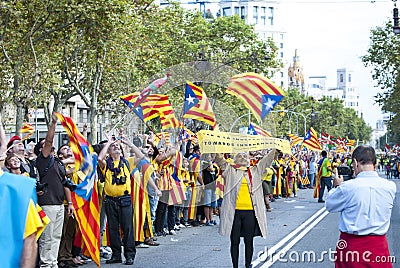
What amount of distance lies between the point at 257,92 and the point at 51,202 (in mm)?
3274

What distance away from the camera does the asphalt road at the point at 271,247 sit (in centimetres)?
1151

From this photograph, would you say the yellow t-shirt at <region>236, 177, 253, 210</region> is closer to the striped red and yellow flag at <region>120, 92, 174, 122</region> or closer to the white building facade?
the striped red and yellow flag at <region>120, 92, 174, 122</region>

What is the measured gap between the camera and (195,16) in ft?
144

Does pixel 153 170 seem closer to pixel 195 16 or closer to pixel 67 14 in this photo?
pixel 67 14

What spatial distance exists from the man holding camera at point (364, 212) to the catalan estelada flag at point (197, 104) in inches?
293

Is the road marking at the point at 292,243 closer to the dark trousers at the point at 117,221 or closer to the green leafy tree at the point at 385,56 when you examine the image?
the dark trousers at the point at 117,221

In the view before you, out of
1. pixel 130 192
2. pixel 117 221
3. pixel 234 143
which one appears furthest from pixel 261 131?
pixel 117 221

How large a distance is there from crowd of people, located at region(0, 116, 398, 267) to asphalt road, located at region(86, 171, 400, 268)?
0.44 metres

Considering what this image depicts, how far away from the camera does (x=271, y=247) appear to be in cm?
1327

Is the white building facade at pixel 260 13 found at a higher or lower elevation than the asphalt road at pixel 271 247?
higher

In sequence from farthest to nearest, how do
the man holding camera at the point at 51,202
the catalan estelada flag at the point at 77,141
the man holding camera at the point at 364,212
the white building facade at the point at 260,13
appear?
the white building facade at the point at 260,13
the man holding camera at the point at 51,202
the catalan estelada flag at the point at 77,141
the man holding camera at the point at 364,212

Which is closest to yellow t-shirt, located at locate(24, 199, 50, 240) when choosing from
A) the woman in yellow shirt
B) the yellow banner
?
the woman in yellow shirt

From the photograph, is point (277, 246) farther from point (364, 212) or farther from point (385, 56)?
point (385, 56)

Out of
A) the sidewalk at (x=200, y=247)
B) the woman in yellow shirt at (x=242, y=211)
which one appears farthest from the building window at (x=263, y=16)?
the woman in yellow shirt at (x=242, y=211)
